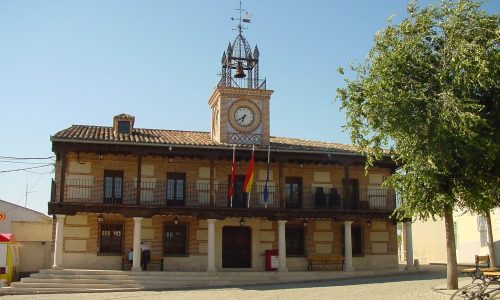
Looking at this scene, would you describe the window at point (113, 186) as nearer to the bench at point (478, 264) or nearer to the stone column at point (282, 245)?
the stone column at point (282, 245)

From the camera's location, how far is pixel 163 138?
2669 cm

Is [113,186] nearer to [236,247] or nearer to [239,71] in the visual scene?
[236,247]

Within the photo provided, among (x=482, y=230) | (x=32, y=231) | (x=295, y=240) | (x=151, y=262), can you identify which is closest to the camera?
(x=151, y=262)

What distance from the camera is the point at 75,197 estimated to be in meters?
25.8

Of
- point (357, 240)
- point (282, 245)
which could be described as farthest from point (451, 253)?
point (357, 240)


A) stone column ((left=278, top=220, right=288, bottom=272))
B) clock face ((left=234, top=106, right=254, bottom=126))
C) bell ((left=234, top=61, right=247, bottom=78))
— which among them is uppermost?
bell ((left=234, top=61, right=247, bottom=78))

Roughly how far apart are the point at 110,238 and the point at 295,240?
27.5ft

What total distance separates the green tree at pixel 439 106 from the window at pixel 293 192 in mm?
10709

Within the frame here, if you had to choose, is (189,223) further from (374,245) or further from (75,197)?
(374,245)

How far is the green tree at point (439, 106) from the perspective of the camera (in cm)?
1577

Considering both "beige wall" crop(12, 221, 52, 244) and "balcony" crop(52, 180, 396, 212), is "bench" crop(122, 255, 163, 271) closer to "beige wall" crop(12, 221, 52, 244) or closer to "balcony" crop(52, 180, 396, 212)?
"balcony" crop(52, 180, 396, 212)

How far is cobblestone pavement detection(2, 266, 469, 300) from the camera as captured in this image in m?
17.9

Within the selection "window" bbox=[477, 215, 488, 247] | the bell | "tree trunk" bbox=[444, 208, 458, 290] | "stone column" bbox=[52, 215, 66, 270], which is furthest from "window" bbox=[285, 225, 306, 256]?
"tree trunk" bbox=[444, 208, 458, 290]

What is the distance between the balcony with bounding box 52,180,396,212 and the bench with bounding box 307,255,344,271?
2.21m
